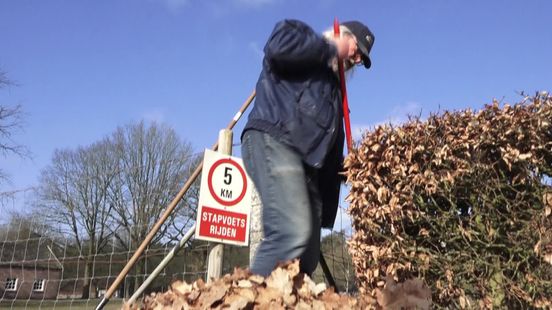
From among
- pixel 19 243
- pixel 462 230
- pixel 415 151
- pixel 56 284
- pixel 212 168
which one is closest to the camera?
pixel 462 230

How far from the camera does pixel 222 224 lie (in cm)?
399

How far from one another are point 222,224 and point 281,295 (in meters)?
2.78

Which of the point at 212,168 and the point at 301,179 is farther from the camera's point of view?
the point at 212,168

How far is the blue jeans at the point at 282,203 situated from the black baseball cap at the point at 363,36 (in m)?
0.65

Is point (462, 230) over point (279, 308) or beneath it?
over

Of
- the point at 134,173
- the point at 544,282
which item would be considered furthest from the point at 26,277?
the point at 544,282

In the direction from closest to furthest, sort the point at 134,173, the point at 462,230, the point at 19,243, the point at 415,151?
the point at 462,230 → the point at 415,151 → the point at 19,243 → the point at 134,173

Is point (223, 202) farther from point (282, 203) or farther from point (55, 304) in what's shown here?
point (55, 304)

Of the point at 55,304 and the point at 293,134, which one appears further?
the point at 55,304

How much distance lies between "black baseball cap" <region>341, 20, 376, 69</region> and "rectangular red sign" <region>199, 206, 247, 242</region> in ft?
6.62

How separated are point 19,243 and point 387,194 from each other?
724 cm

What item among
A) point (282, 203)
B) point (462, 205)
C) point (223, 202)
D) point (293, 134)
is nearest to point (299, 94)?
point (293, 134)

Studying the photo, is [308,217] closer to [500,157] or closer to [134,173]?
[500,157]

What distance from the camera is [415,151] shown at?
278 cm
